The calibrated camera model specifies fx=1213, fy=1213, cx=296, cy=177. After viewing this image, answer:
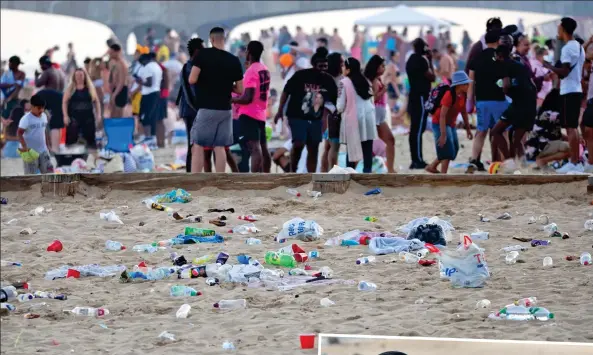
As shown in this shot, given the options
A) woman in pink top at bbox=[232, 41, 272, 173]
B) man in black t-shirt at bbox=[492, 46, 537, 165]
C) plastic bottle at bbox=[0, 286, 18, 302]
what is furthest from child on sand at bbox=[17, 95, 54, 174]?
plastic bottle at bbox=[0, 286, 18, 302]

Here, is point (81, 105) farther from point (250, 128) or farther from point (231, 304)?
point (231, 304)

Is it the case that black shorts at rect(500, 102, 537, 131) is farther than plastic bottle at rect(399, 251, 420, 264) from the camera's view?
Yes

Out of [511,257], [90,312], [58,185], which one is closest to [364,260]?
[511,257]

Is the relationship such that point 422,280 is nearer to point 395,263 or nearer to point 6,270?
point 395,263

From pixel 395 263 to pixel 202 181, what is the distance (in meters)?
3.89

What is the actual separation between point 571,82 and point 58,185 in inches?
216

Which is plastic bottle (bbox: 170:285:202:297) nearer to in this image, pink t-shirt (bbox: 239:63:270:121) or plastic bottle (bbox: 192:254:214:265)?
plastic bottle (bbox: 192:254:214:265)

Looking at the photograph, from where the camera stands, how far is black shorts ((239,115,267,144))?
41.0ft

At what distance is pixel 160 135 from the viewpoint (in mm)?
20359

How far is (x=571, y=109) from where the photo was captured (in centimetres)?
1300

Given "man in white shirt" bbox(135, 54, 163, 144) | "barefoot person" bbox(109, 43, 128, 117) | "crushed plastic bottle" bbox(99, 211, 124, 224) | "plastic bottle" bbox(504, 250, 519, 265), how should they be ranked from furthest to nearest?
"man in white shirt" bbox(135, 54, 163, 144) → "barefoot person" bbox(109, 43, 128, 117) → "crushed plastic bottle" bbox(99, 211, 124, 224) → "plastic bottle" bbox(504, 250, 519, 265)

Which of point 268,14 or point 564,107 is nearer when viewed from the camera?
point 564,107

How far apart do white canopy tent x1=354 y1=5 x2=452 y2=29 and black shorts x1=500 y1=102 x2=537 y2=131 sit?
20.3 meters

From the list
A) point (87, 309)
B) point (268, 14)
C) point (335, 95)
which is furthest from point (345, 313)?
point (268, 14)
